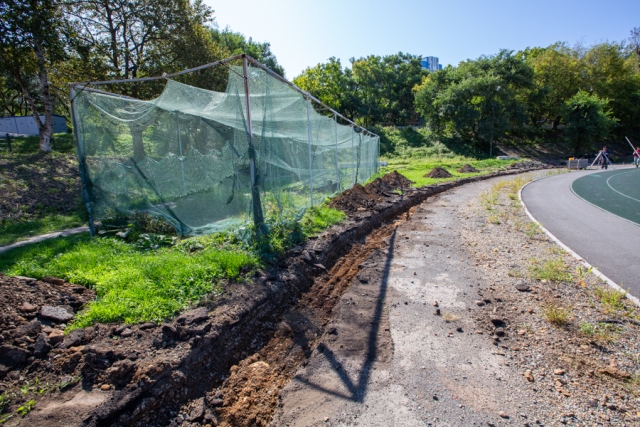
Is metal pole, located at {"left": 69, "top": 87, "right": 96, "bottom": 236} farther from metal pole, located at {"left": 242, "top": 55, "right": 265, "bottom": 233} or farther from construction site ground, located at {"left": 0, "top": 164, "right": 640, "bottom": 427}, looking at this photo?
metal pole, located at {"left": 242, "top": 55, "right": 265, "bottom": 233}

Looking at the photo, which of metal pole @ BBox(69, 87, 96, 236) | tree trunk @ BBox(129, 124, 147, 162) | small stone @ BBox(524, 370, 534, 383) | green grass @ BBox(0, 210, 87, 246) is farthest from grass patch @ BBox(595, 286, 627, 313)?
green grass @ BBox(0, 210, 87, 246)

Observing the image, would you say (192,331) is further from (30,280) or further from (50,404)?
(30,280)

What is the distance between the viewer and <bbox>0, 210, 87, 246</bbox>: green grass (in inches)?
246

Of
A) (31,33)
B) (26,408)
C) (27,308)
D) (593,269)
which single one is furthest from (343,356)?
(31,33)

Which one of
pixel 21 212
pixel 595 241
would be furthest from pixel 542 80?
pixel 21 212

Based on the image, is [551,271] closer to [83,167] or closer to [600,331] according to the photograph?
[600,331]

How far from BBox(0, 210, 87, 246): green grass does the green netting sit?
63.2 inches

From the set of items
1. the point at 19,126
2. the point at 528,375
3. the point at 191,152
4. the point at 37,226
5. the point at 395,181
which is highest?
the point at 19,126

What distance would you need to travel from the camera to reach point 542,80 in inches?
1800

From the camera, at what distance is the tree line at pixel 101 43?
11023 mm

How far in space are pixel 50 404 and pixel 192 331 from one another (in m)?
1.07

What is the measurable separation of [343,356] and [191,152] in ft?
15.8

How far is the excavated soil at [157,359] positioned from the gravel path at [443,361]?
1.13ft

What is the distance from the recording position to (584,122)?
1406 inches
